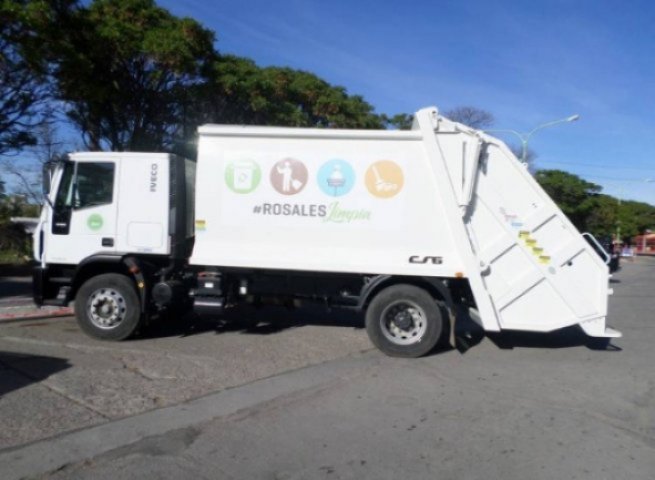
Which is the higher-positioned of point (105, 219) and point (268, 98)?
point (268, 98)

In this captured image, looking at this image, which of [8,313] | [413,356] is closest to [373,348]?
[413,356]

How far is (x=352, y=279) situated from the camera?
7879mm

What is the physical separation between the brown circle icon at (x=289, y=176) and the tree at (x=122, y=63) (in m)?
8.14

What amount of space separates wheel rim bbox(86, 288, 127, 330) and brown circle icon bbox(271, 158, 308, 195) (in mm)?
2602

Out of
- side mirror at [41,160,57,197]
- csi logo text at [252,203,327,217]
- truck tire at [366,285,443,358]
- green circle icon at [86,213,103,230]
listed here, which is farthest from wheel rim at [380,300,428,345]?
side mirror at [41,160,57,197]

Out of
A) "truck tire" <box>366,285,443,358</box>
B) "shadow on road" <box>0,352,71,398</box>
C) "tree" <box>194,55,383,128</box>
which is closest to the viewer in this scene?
"shadow on road" <box>0,352,71,398</box>

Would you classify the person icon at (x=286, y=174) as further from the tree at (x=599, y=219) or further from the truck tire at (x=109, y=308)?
the tree at (x=599, y=219)

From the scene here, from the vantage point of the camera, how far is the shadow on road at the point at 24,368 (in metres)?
5.81

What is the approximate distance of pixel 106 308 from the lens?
7.95 meters

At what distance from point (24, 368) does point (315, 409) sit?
3.24 meters

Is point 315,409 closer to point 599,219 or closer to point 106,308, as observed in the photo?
point 106,308

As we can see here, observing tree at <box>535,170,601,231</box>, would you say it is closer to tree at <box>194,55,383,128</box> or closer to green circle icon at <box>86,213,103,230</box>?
tree at <box>194,55,383,128</box>

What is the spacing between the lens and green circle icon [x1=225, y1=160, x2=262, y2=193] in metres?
7.76

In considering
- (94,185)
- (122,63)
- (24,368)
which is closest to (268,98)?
(122,63)
